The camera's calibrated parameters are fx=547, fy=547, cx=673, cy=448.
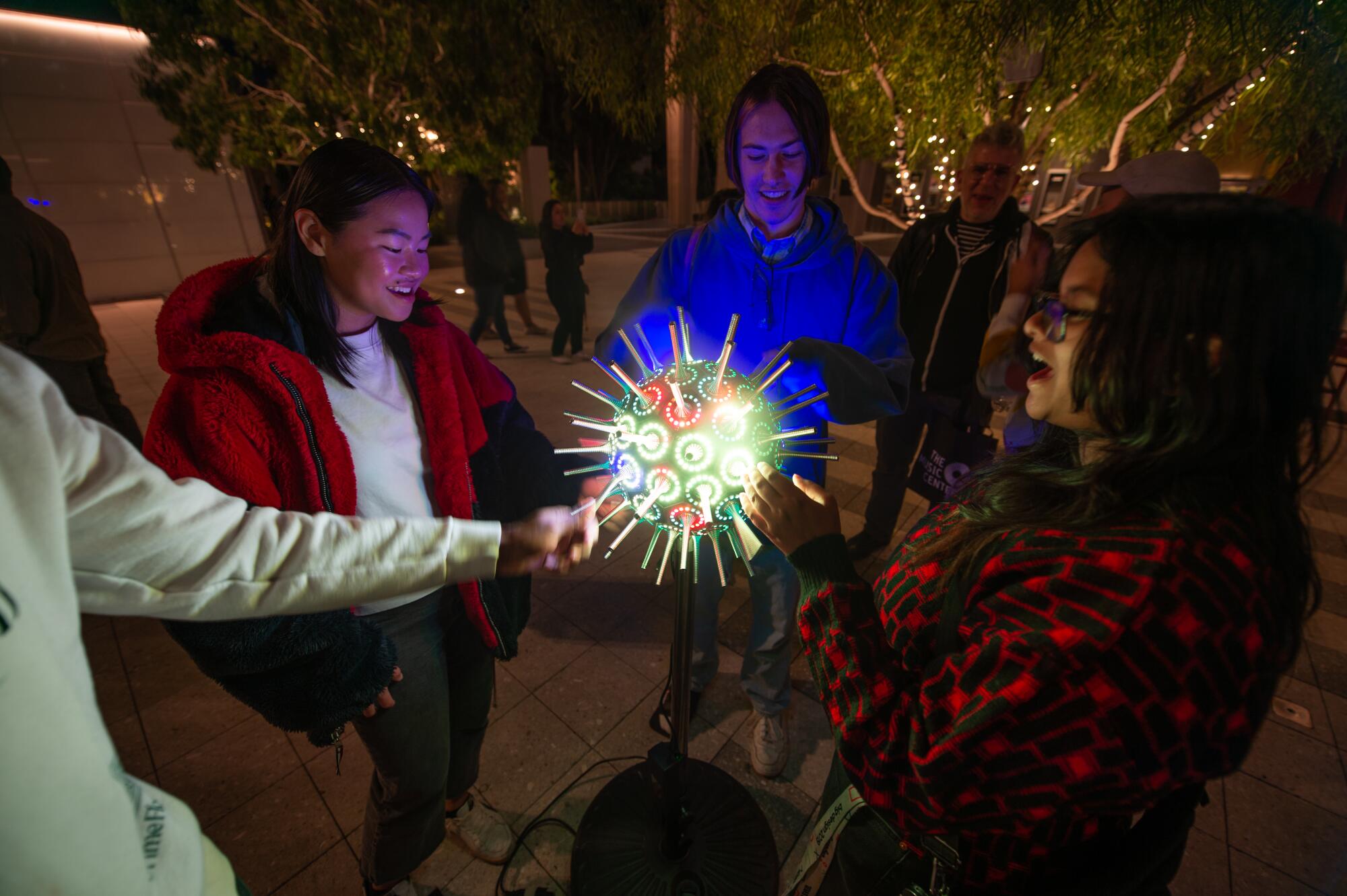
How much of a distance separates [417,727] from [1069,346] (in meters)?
2.09

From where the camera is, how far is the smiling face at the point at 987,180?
11.0 ft

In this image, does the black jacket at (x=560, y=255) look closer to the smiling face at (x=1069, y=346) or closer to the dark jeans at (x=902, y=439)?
the dark jeans at (x=902, y=439)

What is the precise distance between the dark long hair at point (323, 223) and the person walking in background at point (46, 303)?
11.5 feet

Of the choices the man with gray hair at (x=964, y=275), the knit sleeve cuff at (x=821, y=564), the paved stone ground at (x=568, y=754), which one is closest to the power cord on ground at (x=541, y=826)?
the paved stone ground at (x=568, y=754)

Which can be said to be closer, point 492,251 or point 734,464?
point 734,464

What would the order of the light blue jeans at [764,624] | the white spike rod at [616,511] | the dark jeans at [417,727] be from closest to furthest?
the white spike rod at [616,511] < the dark jeans at [417,727] < the light blue jeans at [764,624]

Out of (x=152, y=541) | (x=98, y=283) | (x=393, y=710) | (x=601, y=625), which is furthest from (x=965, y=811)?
(x=98, y=283)

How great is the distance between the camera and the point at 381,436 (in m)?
1.66

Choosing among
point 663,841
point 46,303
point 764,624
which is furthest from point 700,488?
point 46,303

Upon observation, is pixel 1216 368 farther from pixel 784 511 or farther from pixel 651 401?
pixel 651 401

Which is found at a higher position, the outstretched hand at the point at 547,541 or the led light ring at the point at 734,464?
the led light ring at the point at 734,464

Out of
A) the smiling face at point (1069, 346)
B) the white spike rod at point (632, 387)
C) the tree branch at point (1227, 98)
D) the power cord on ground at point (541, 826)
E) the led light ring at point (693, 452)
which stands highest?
the tree branch at point (1227, 98)

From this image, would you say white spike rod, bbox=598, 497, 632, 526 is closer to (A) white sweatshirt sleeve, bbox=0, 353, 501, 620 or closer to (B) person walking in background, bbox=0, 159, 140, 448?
(A) white sweatshirt sleeve, bbox=0, 353, 501, 620

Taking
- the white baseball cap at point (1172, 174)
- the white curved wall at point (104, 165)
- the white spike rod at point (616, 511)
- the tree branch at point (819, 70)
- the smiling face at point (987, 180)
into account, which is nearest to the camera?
the white spike rod at point (616, 511)
